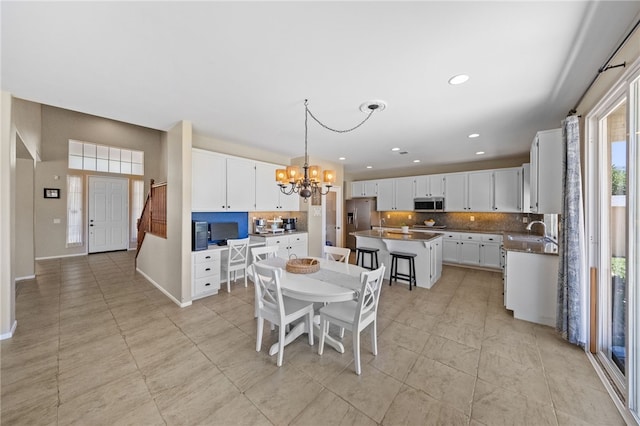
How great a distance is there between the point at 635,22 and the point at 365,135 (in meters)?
2.72

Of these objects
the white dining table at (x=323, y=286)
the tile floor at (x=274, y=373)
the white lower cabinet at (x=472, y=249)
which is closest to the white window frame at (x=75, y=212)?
the tile floor at (x=274, y=373)

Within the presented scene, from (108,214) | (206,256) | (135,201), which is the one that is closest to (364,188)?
(206,256)

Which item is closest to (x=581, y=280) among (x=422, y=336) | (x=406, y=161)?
(x=422, y=336)

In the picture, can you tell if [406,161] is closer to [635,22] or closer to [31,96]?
[635,22]

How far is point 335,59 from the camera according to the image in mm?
1890

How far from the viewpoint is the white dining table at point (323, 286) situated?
1989 mm

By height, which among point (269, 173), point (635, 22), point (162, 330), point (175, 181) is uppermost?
point (635, 22)

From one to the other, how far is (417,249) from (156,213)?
485cm

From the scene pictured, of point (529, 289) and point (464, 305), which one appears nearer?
point (529, 289)

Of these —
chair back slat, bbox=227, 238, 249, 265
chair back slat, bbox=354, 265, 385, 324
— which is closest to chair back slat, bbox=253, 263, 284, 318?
chair back slat, bbox=354, 265, 385, 324

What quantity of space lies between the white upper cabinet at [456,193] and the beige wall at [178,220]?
5.83m

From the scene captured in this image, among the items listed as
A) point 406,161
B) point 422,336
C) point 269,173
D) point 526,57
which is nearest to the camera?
point 526,57

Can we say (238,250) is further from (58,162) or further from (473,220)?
(58,162)

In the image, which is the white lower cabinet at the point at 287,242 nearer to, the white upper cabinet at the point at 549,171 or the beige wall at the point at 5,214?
the beige wall at the point at 5,214
